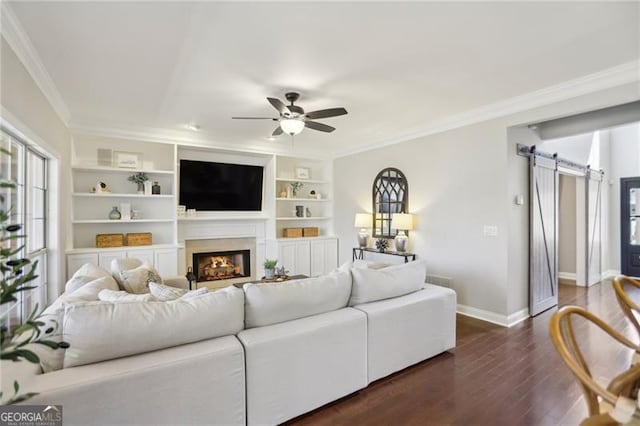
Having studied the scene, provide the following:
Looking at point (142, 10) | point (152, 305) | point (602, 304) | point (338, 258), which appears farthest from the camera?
point (338, 258)

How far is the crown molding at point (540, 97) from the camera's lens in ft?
9.47

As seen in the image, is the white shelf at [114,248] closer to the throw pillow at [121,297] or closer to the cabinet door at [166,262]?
the cabinet door at [166,262]

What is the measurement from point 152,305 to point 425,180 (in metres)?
4.05

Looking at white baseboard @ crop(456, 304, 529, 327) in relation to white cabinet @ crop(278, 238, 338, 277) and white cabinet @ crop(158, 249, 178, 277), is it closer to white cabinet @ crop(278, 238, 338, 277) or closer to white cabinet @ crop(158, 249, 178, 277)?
white cabinet @ crop(278, 238, 338, 277)

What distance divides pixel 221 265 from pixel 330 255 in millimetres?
2191

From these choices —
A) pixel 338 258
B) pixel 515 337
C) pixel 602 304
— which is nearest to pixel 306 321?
pixel 515 337

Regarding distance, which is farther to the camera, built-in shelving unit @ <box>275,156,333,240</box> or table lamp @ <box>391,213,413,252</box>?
built-in shelving unit @ <box>275,156,333,240</box>

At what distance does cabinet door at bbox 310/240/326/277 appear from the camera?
6.39 meters

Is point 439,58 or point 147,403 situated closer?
point 147,403

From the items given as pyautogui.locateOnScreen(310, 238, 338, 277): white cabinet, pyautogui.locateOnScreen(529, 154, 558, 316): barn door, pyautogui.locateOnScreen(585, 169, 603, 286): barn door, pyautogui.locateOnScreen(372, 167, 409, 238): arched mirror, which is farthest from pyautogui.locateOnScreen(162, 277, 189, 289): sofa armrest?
pyautogui.locateOnScreen(585, 169, 603, 286): barn door

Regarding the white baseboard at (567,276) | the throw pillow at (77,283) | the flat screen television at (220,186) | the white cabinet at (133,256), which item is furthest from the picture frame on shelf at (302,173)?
the white baseboard at (567,276)

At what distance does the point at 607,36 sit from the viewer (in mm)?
A: 2391

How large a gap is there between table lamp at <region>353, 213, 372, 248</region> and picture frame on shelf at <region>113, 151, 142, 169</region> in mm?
3717

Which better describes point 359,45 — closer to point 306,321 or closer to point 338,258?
point 306,321
